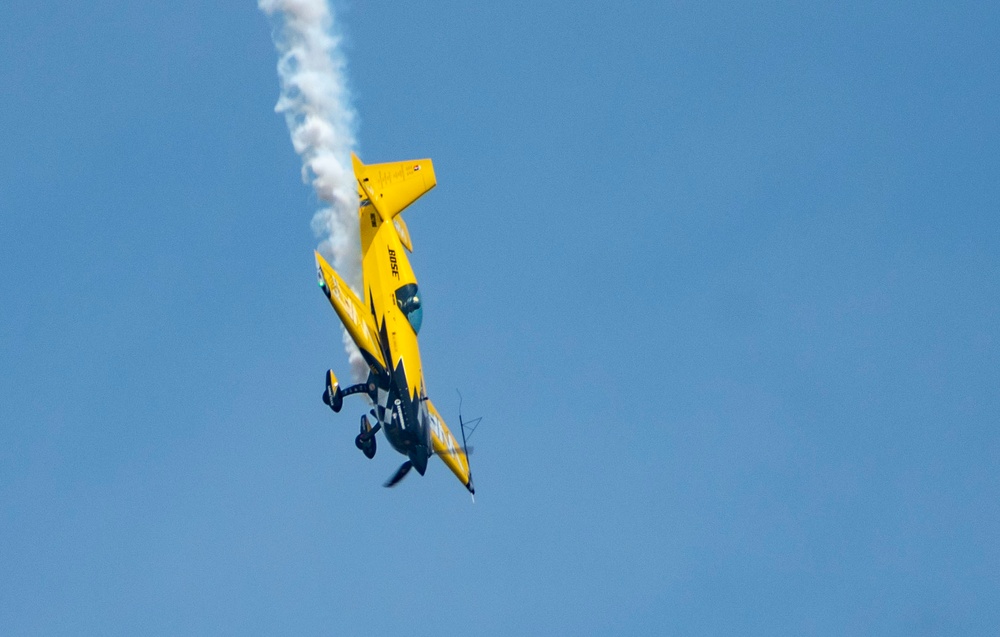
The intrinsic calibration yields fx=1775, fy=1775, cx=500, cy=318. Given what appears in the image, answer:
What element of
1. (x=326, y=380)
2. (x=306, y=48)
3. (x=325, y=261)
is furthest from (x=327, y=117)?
(x=326, y=380)

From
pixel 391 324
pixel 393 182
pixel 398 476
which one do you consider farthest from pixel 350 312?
pixel 393 182

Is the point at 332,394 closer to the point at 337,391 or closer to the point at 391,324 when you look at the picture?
the point at 337,391

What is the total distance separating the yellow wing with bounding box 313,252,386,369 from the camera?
60.0 metres

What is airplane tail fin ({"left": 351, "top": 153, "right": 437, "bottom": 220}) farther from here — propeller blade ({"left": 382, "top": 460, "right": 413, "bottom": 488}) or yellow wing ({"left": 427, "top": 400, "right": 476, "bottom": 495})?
propeller blade ({"left": 382, "top": 460, "right": 413, "bottom": 488})

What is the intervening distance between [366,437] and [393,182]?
1148 cm

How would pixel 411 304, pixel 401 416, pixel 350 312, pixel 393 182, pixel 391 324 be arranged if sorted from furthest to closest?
pixel 393 182
pixel 411 304
pixel 391 324
pixel 350 312
pixel 401 416

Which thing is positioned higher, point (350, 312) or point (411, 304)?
point (411, 304)

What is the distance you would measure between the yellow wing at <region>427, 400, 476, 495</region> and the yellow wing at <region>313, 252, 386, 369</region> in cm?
467

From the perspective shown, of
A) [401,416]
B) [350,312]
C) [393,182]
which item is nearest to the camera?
[401,416]

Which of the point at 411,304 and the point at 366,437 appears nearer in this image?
the point at 366,437

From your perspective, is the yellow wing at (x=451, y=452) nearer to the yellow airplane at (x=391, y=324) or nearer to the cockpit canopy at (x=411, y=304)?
the yellow airplane at (x=391, y=324)

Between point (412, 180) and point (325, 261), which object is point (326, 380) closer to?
point (325, 261)

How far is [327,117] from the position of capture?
6588 cm

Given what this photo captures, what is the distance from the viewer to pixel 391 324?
62188mm
